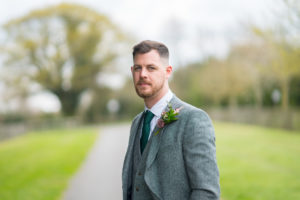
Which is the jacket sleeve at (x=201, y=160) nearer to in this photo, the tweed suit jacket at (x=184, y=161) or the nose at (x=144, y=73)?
A: the tweed suit jacket at (x=184, y=161)

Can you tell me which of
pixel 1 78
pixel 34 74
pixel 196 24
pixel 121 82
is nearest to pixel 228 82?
pixel 196 24

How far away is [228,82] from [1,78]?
23.1m

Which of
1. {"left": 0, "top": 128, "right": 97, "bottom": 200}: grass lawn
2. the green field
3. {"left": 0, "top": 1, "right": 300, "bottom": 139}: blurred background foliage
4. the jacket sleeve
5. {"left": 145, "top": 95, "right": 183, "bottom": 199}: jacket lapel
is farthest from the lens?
{"left": 0, "top": 1, "right": 300, "bottom": 139}: blurred background foliage

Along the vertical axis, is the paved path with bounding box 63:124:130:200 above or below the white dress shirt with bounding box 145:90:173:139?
below

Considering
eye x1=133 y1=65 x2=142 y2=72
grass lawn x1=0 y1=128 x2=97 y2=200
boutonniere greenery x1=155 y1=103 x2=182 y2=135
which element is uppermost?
eye x1=133 y1=65 x2=142 y2=72

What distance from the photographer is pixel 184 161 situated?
1984mm

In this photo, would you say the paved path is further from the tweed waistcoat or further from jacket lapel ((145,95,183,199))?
jacket lapel ((145,95,183,199))

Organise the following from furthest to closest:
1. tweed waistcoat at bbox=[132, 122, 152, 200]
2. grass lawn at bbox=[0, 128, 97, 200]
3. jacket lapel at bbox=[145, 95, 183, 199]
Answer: grass lawn at bbox=[0, 128, 97, 200] → tweed waistcoat at bbox=[132, 122, 152, 200] → jacket lapel at bbox=[145, 95, 183, 199]

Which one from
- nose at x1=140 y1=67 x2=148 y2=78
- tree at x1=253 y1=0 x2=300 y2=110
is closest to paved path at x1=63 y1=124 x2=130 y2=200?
nose at x1=140 y1=67 x2=148 y2=78

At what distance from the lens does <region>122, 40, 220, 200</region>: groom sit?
1891 mm

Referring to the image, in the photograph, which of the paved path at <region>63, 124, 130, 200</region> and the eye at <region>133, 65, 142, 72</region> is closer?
the eye at <region>133, 65, 142, 72</region>

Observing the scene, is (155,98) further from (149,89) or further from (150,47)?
(150,47)

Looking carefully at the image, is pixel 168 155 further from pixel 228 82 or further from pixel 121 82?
pixel 121 82

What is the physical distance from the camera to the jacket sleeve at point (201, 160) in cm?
186
